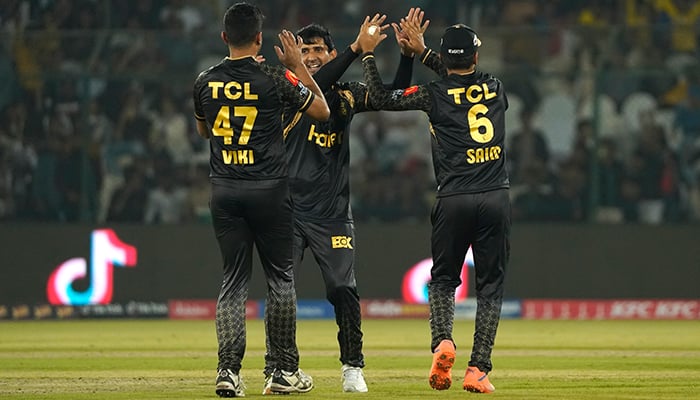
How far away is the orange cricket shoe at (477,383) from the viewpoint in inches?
301

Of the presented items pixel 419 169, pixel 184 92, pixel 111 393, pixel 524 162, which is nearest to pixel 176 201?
pixel 184 92

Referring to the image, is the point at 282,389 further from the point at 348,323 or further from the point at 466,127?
the point at 466,127

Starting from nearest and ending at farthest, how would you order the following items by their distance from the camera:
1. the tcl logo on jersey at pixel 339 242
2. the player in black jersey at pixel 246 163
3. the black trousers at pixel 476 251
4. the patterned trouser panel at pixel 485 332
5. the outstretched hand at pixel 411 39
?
the player in black jersey at pixel 246 163
the patterned trouser panel at pixel 485 332
the black trousers at pixel 476 251
the tcl logo on jersey at pixel 339 242
the outstretched hand at pixel 411 39

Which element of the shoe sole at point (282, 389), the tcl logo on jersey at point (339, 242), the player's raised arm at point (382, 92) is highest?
the player's raised arm at point (382, 92)

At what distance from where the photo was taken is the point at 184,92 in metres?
16.7

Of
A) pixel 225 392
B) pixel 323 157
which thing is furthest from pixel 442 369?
pixel 323 157

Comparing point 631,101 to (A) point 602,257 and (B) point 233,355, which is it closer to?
(A) point 602,257

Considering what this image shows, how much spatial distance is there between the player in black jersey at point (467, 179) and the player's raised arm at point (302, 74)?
1.87 feet

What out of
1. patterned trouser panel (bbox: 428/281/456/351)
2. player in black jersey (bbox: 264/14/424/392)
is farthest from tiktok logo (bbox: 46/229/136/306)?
patterned trouser panel (bbox: 428/281/456/351)

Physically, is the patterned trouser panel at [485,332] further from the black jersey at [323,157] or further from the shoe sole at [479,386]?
the black jersey at [323,157]

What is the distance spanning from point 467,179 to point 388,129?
8944 mm

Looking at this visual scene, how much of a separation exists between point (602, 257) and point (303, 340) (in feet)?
15.4

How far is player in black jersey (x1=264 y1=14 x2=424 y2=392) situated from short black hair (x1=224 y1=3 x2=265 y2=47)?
786mm

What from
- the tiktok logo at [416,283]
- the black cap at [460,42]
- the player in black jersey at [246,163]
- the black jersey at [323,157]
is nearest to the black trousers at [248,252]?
the player in black jersey at [246,163]
